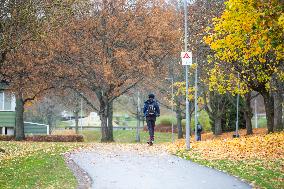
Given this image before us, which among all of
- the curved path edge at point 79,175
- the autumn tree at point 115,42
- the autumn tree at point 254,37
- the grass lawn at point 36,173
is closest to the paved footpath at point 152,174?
the curved path edge at point 79,175

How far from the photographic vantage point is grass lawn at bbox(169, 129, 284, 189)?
11930 millimetres

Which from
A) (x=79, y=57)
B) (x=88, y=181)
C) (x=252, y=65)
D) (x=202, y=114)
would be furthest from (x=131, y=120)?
(x=88, y=181)

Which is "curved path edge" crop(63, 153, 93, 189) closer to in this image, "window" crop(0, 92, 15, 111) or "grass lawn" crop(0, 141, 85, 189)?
"grass lawn" crop(0, 141, 85, 189)

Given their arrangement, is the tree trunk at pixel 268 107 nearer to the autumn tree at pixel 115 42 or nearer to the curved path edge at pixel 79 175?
the autumn tree at pixel 115 42

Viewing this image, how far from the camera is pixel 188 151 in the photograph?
19.4 m

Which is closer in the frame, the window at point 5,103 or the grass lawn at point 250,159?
the grass lawn at point 250,159

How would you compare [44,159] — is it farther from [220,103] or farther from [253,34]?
[220,103]

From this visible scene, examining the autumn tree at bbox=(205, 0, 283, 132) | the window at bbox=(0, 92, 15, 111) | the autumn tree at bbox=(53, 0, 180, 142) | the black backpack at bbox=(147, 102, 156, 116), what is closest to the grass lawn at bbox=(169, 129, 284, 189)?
the autumn tree at bbox=(205, 0, 283, 132)

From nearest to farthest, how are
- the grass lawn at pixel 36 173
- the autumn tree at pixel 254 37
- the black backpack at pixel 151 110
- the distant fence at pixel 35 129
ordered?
the grass lawn at pixel 36 173
the autumn tree at pixel 254 37
the black backpack at pixel 151 110
the distant fence at pixel 35 129

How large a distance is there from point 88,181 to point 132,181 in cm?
106

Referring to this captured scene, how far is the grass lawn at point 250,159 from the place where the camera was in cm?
1193

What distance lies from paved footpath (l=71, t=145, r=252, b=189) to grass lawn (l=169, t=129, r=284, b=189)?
44 centimetres

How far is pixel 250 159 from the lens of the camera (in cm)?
1580

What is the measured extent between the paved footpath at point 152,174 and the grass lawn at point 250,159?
44 cm
